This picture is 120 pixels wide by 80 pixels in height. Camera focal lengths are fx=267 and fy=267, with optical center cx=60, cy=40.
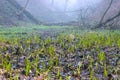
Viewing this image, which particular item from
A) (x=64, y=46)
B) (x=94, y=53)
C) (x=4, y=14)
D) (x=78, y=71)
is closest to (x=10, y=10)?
(x=4, y=14)

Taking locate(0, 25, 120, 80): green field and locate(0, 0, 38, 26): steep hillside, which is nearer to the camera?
locate(0, 25, 120, 80): green field

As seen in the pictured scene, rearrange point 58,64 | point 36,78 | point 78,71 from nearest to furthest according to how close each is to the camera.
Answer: point 36,78 → point 78,71 → point 58,64

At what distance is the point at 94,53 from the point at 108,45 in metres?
1.66

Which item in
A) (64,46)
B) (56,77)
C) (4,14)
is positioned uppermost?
(4,14)

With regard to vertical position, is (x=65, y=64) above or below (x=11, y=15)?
below

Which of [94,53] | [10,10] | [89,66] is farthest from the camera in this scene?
[10,10]

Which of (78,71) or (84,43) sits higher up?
(84,43)

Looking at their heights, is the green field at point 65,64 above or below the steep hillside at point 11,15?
below

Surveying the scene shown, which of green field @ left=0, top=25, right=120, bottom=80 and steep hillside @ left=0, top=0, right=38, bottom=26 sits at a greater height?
steep hillside @ left=0, top=0, right=38, bottom=26

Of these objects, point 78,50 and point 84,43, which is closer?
point 78,50

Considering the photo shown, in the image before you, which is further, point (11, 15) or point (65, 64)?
point (11, 15)

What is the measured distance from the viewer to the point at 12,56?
10.1 meters

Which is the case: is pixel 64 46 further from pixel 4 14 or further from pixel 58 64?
pixel 4 14

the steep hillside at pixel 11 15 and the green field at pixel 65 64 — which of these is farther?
the steep hillside at pixel 11 15
